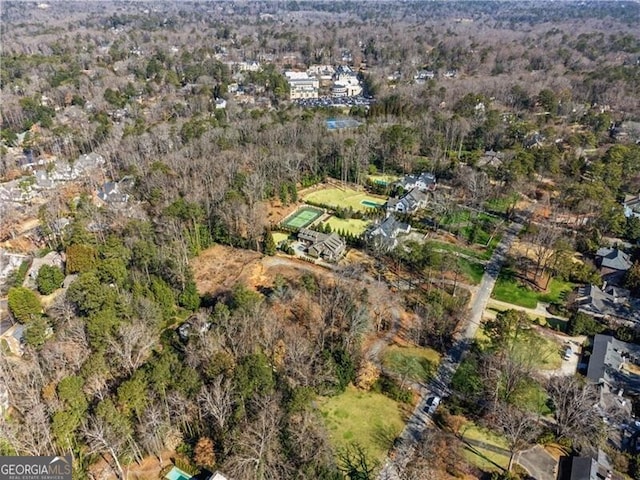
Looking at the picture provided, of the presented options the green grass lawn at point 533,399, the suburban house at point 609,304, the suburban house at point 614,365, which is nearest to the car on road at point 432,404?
the green grass lawn at point 533,399

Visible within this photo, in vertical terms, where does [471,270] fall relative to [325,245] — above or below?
below

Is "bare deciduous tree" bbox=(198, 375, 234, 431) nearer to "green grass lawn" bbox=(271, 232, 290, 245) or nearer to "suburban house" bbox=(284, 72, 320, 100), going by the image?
"green grass lawn" bbox=(271, 232, 290, 245)

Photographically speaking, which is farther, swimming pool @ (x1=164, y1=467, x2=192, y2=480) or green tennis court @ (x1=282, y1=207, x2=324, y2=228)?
green tennis court @ (x1=282, y1=207, x2=324, y2=228)

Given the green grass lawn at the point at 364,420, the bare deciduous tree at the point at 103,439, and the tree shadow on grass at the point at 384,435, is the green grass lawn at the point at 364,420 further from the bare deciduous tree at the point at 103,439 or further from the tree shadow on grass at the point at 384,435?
the bare deciduous tree at the point at 103,439

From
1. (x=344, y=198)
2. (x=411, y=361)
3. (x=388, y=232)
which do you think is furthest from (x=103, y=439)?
(x=344, y=198)

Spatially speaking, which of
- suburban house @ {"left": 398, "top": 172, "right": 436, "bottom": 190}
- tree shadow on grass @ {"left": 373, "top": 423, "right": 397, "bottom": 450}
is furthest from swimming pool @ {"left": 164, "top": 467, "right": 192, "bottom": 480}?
suburban house @ {"left": 398, "top": 172, "right": 436, "bottom": 190}

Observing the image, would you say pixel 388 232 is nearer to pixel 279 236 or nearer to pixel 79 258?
pixel 279 236
